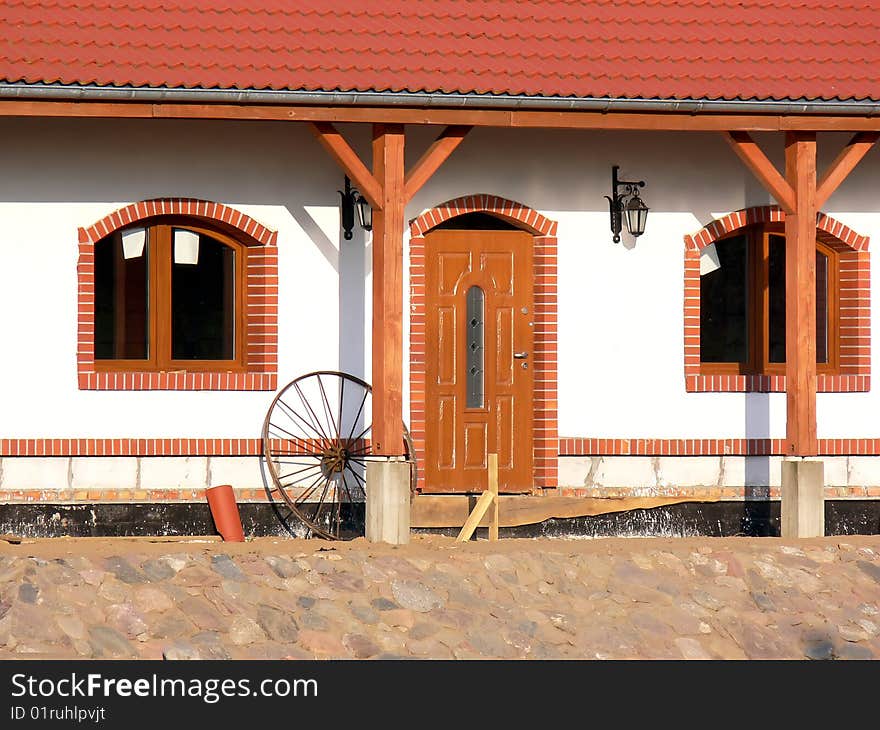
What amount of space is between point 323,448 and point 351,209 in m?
1.86

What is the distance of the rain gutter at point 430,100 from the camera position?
12023 mm

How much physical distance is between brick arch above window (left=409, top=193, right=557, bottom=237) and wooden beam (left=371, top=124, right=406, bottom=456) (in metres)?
1.26

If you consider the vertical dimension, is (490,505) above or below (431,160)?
below

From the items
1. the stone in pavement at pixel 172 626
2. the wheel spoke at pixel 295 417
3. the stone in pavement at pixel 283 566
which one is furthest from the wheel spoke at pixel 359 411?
the stone in pavement at pixel 172 626

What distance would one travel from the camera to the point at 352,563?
1177cm

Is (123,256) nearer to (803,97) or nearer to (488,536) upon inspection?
(488,536)

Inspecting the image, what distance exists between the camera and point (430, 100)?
12.4 meters

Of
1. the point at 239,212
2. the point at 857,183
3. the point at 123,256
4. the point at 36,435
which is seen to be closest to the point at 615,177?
the point at 857,183

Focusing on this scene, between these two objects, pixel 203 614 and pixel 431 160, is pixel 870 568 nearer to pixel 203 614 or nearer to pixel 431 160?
pixel 431 160

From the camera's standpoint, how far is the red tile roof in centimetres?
1236

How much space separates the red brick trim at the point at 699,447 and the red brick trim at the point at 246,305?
2479 mm

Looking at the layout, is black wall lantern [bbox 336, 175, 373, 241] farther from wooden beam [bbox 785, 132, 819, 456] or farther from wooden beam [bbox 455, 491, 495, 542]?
wooden beam [bbox 785, 132, 819, 456]

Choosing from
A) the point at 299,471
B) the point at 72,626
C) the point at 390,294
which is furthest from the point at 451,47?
the point at 72,626

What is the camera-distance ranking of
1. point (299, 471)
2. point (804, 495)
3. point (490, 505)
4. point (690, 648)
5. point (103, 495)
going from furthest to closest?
point (299, 471)
point (490, 505)
point (103, 495)
point (804, 495)
point (690, 648)
